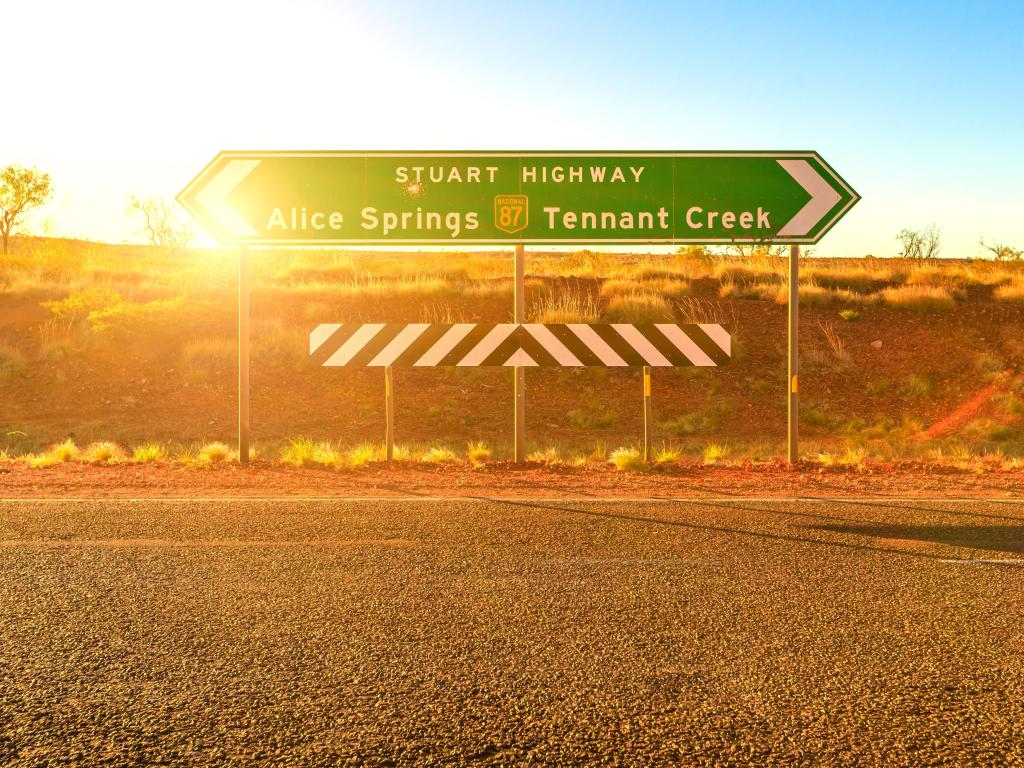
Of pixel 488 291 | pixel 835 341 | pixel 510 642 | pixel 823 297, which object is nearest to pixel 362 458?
pixel 510 642

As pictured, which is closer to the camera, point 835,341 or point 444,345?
point 444,345

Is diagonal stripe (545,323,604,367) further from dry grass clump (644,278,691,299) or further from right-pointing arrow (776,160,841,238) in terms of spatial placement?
dry grass clump (644,278,691,299)

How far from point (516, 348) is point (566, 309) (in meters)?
11.4

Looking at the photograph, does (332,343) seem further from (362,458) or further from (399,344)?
(362,458)

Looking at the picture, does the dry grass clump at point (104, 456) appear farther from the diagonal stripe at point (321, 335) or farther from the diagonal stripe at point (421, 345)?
the diagonal stripe at point (421, 345)

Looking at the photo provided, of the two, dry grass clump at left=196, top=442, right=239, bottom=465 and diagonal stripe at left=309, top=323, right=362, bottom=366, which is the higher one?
diagonal stripe at left=309, top=323, right=362, bottom=366

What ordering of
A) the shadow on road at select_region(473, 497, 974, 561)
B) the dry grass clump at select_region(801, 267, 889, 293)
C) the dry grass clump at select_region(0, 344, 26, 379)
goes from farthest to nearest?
the dry grass clump at select_region(801, 267, 889, 293), the dry grass clump at select_region(0, 344, 26, 379), the shadow on road at select_region(473, 497, 974, 561)

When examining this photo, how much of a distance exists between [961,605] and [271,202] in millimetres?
9587

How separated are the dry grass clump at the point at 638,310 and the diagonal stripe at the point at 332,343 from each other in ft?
39.1

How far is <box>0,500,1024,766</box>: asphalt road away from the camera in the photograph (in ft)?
10.3

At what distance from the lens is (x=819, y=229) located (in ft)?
38.0

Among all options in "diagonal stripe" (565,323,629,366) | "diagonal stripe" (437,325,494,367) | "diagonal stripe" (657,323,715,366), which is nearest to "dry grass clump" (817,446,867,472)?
"diagonal stripe" (657,323,715,366)

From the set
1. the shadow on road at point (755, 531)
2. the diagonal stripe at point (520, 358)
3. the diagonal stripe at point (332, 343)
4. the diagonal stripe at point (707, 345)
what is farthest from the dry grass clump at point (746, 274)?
the shadow on road at point (755, 531)

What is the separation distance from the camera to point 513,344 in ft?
36.6
